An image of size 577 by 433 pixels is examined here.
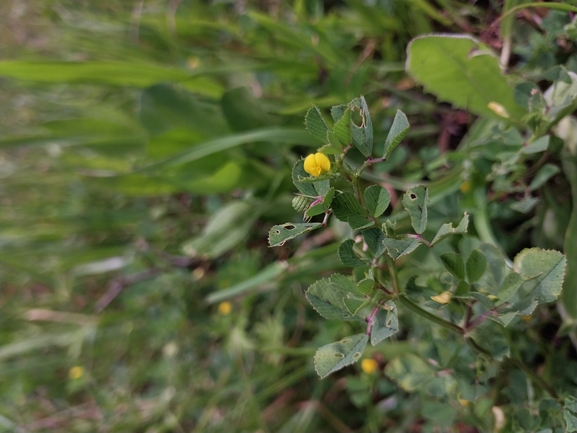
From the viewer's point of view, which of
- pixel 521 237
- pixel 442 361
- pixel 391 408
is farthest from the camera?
pixel 391 408

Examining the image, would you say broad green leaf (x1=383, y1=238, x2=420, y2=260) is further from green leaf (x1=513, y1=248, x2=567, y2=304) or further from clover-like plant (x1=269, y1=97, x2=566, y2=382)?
green leaf (x1=513, y1=248, x2=567, y2=304)

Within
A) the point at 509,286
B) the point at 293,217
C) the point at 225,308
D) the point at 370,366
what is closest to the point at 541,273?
the point at 509,286

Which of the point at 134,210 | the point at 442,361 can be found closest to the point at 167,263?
the point at 134,210

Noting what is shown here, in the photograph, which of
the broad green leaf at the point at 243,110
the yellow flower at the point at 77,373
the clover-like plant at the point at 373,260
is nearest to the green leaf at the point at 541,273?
the clover-like plant at the point at 373,260

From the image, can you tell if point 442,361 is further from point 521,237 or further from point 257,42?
point 257,42

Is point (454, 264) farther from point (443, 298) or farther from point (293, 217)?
point (293, 217)

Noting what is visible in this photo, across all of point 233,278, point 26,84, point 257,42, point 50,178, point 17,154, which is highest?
point 257,42
